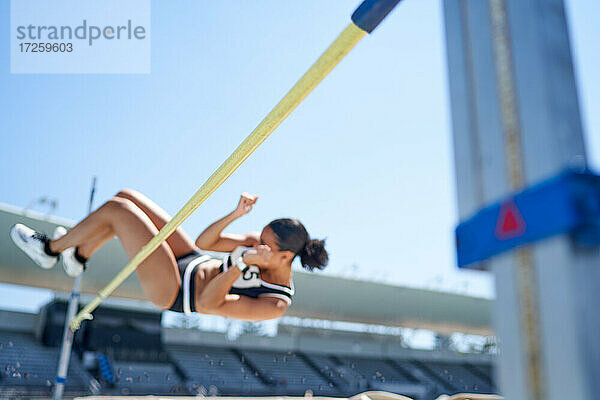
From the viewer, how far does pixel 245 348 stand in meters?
14.7

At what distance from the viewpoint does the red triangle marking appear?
0.63 meters

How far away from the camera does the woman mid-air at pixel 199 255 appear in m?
2.51

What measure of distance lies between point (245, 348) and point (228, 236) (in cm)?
1268

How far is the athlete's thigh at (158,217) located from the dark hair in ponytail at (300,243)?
0.47 metres

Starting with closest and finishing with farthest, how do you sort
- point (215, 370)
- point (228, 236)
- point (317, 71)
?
point (317, 71)
point (228, 236)
point (215, 370)

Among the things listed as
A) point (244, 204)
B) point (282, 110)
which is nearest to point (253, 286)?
point (244, 204)

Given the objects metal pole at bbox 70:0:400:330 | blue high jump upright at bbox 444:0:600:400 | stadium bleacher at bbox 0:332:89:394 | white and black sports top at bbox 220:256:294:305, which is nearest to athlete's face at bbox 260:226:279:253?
white and black sports top at bbox 220:256:294:305

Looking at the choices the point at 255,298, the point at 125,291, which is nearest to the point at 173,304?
the point at 255,298

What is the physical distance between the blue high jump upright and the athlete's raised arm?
5.93 feet

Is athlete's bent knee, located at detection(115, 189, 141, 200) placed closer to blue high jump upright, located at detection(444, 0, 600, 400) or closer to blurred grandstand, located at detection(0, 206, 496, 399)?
blue high jump upright, located at detection(444, 0, 600, 400)

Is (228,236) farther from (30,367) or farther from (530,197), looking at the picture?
(30,367)

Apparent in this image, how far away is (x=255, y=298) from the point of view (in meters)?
2.69

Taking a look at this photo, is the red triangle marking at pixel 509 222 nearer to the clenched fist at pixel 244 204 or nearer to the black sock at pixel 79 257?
the clenched fist at pixel 244 204

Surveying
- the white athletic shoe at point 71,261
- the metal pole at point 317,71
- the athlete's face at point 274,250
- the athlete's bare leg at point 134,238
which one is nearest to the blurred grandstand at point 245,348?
the white athletic shoe at point 71,261
